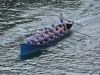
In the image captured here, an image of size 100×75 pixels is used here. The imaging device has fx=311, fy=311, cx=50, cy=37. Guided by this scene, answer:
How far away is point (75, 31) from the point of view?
5744cm

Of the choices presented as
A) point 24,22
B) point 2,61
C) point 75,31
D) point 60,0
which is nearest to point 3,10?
point 24,22

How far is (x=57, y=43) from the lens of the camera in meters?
52.4

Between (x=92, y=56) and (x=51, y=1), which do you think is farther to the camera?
(x=51, y=1)

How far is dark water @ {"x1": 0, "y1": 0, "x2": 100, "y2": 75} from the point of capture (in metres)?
44.5

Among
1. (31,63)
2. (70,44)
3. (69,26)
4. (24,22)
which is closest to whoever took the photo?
(31,63)

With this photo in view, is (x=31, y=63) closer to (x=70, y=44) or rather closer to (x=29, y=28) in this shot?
(x=70, y=44)

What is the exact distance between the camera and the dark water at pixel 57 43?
1752 inches

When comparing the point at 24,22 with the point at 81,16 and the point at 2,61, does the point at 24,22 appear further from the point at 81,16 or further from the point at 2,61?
the point at 2,61

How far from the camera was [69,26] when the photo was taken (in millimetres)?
57344

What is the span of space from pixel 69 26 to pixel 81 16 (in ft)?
29.6

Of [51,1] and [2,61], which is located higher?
[51,1]

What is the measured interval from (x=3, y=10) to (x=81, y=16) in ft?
57.4

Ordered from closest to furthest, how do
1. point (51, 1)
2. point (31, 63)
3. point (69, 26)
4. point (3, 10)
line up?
point (31, 63), point (69, 26), point (3, 10), point (51, 1)

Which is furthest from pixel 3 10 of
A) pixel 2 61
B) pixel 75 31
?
pixel 2 61
